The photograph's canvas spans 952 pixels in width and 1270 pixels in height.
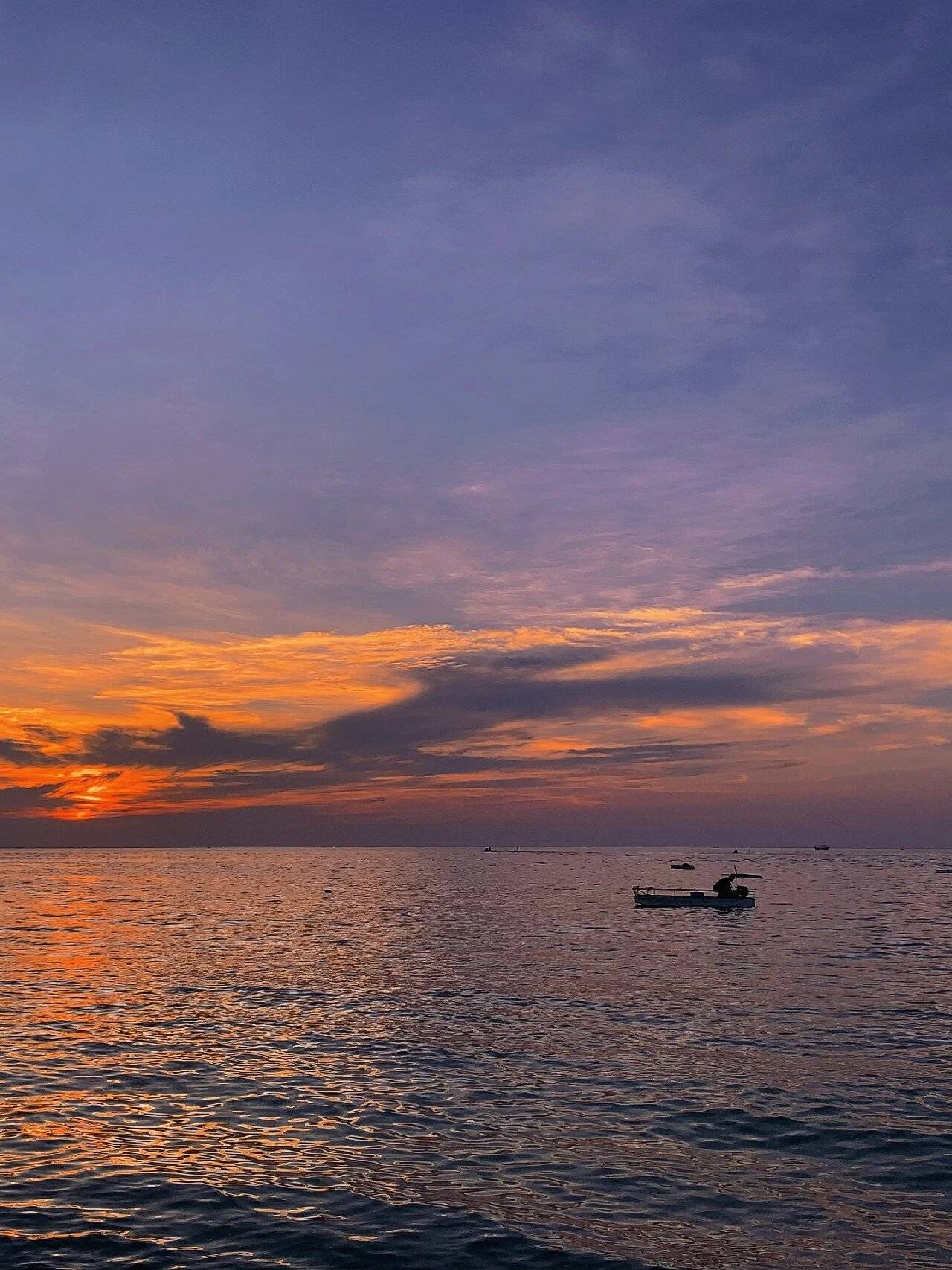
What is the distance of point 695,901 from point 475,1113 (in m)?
99.2

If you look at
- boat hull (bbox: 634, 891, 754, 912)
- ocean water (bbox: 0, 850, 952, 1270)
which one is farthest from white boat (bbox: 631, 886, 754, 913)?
ocean water (bbox: 0, 850, 952, 1270)

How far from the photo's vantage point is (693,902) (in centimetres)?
12469

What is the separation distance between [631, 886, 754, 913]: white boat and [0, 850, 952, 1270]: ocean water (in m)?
52.1

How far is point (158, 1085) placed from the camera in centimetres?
3312

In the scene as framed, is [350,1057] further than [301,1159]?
Yes

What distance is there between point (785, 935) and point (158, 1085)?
69.1 m

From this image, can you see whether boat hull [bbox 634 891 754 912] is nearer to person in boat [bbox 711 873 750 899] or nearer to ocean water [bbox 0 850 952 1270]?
person in boat [bbox 711 873 750 899]

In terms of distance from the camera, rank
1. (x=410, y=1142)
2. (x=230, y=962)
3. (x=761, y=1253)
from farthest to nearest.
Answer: (x=230, y=962), (x=410, y=1142), (x=761, y=1253)

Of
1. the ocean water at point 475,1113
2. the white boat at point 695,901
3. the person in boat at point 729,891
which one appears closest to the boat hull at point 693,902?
the white boat at point 695,901

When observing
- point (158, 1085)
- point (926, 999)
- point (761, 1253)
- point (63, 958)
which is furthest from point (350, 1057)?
point (63, 958)

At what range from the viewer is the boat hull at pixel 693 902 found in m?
121

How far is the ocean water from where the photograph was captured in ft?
68.9

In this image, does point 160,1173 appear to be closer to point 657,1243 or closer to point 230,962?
point 657,1243

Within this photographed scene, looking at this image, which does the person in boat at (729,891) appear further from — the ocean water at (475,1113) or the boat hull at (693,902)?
the ocean water at (475,1113)
